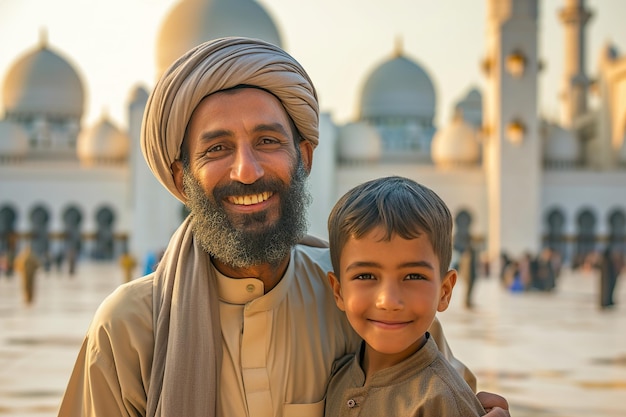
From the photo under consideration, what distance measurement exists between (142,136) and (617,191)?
24052mm

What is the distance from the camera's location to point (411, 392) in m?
1.60

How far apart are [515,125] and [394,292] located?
2192cm

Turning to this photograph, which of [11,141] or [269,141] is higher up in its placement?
[11,141]

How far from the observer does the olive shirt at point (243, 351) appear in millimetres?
1669

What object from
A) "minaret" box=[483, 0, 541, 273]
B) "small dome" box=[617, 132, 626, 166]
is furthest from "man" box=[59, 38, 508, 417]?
"small dome" box=[617, 132, 626, 166]

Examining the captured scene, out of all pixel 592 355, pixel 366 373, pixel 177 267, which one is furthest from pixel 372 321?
pixel 592 355

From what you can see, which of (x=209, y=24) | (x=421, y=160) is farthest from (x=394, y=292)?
(x=421, y=160)

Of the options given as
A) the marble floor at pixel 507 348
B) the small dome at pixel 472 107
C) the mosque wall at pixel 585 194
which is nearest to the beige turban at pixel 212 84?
the marble floor at pixel 507 348

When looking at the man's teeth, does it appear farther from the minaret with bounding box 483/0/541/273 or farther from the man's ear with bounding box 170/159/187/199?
the minaret with bounding box 483/0/541/273

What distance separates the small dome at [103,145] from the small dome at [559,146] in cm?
1248

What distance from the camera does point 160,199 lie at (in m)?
23.8

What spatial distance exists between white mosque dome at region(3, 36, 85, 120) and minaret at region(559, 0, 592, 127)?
53.0 ft

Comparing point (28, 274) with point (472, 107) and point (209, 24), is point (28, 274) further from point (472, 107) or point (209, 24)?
point (472, 107)

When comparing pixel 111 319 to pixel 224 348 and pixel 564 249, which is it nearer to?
pixel 224 348
